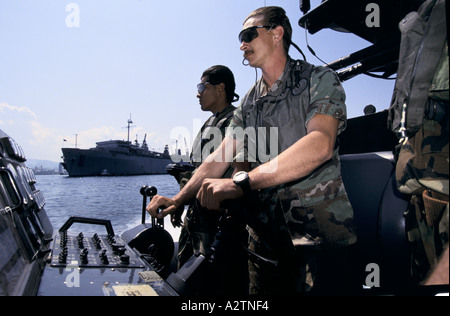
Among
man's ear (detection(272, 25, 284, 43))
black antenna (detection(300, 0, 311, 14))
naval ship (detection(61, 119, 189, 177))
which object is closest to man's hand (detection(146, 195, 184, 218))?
man's ear (detection(272, 25, 284, 43))

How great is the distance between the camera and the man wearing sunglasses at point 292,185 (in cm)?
120

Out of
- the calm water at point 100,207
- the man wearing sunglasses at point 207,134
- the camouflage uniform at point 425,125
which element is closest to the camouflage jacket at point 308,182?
the camouflage uniform at point 425,125

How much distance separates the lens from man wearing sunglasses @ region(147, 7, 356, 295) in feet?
3.95

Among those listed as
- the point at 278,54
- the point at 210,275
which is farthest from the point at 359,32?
the point at 210,275

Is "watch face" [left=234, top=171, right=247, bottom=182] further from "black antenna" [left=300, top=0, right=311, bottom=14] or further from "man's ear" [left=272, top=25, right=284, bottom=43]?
"black antenna" [left=300, top=0, right=311, bottom=14]

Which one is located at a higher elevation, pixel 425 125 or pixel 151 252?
pixel 425 125

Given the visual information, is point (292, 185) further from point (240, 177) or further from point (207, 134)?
point (207, 134)

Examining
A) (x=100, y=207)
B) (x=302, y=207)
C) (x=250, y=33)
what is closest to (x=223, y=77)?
(x=250, y=33)

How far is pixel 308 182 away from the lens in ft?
4.44

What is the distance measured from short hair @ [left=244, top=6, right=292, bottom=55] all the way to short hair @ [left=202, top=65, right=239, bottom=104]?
4.15 ft

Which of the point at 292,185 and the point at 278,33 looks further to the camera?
the point at 278,33

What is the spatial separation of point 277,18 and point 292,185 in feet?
3.08

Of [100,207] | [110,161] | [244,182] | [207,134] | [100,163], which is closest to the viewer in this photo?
[244,182]

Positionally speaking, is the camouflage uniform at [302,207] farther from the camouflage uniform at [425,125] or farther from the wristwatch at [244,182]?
the camouflage uniform at [425,125]
